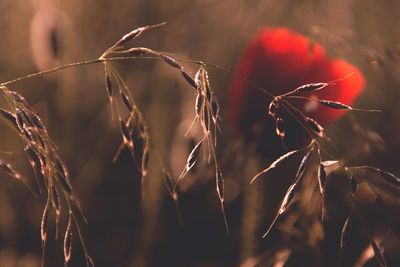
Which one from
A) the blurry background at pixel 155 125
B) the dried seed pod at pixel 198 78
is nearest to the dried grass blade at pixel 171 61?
the dried seed pod at pixel 198 78

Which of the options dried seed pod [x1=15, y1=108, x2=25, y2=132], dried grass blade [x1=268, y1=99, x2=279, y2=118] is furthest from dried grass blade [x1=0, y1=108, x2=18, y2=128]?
dried grass blade [x1=268, y1=99, x2=279, y2=118]

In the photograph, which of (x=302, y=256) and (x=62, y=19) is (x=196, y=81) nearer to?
(x=302, y=256)

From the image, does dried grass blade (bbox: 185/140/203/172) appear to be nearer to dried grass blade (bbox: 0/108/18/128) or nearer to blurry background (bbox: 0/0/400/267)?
dried grass blade (bbox: 0/108/18/128)

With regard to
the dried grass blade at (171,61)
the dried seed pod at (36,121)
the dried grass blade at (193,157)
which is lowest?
the dried grass blade at (193,157)

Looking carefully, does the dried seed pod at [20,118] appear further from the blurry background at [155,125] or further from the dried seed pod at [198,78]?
the blurry background at [155,125]

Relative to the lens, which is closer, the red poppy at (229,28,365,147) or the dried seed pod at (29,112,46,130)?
the dried seed pod at (29,112,46,130)

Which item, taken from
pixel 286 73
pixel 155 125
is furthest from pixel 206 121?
pixel 155 125
